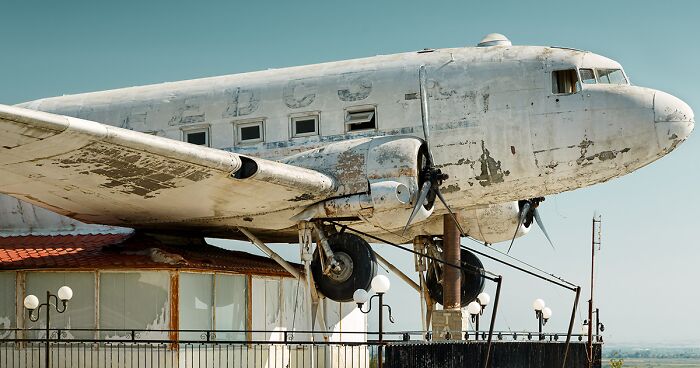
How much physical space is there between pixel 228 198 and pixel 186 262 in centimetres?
281

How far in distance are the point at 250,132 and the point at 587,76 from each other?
852 cm

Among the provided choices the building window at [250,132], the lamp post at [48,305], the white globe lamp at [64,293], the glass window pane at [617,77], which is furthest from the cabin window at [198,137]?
the glass window pane at [617,77]

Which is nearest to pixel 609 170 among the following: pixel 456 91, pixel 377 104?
pixel 456 91

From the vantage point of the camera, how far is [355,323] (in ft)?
118

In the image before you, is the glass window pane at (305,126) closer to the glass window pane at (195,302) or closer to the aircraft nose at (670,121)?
the glass window pane at (195,302)

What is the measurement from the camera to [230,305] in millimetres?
30094

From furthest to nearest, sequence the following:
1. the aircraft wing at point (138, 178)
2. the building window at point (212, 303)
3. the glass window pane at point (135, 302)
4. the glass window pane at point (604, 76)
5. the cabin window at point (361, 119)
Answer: the building window at point (212, 303)
the glass window pane at point (135, 302)
the cabin window at point (361, 119)
the glass window pane at point (604, 76)
the aircraft wing at point (138, 178)

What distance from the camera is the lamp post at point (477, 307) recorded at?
3139 cm

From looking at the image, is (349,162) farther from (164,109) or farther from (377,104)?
(164,109)

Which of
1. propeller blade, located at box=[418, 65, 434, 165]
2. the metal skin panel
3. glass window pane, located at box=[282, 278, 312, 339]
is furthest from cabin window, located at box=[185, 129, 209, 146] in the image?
propeller blade, located at box=[418, 65, 434, 165]

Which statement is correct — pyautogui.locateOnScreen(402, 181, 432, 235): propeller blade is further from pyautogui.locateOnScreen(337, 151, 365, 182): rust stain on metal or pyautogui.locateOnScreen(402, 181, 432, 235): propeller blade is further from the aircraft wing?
the aircraft wing

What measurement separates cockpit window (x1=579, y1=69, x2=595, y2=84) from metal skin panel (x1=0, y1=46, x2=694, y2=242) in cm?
18

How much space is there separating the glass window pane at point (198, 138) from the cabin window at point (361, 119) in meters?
3.91

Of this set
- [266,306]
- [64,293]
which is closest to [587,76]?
[266,306]
